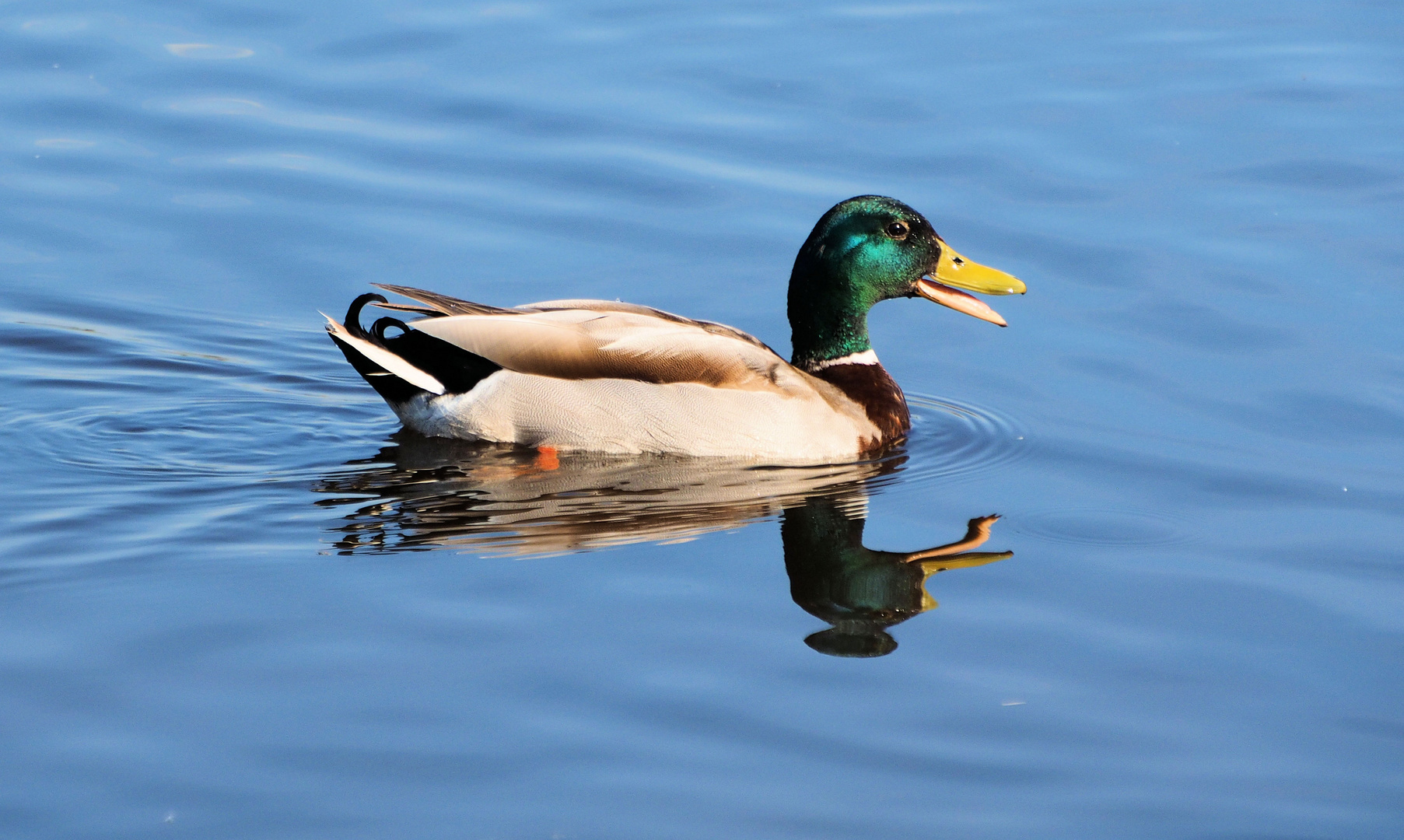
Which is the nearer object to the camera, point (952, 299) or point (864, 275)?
point (864, 275)

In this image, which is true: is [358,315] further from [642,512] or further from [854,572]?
[854,572]

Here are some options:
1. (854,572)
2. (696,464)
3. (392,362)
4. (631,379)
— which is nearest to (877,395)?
(696,464)

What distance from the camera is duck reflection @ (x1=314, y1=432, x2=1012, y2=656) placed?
6465 millimetres

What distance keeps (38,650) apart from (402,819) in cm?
162

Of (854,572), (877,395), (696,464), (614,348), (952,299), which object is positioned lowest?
(854,572)

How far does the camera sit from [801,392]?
26.8ft

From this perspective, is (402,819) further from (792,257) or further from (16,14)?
(16,14)

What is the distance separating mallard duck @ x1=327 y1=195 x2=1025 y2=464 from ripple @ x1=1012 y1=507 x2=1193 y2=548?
1245 mm

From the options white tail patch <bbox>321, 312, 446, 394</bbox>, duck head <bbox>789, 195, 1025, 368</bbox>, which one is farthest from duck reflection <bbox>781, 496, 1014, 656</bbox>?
white tail patch <bbox>321, 312, 446, 394</bbox>

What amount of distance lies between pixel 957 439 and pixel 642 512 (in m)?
1.85

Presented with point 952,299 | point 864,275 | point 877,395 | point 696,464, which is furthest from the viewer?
point 952,299

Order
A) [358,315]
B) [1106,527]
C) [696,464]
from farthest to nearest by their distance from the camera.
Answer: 1. [358,315]
2. [696,464]
3. [1106,527]

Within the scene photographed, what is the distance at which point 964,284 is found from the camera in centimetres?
872

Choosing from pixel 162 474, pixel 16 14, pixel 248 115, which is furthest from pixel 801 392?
pixel 16 14
